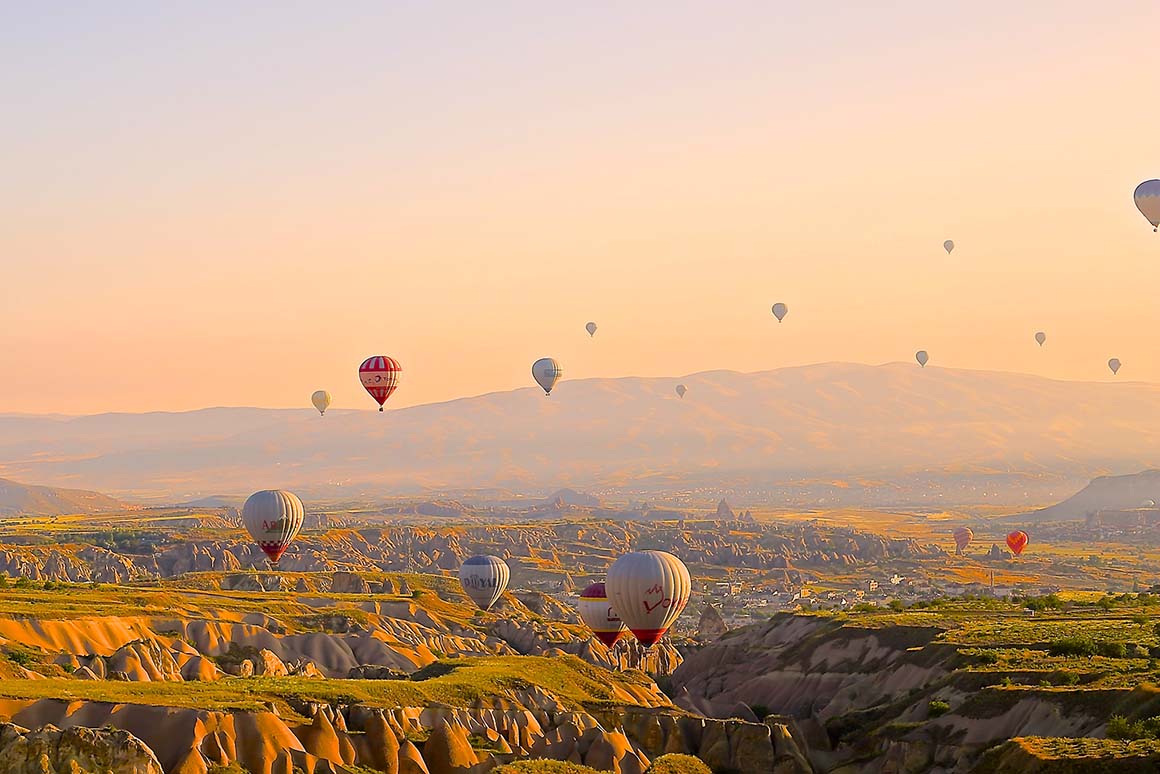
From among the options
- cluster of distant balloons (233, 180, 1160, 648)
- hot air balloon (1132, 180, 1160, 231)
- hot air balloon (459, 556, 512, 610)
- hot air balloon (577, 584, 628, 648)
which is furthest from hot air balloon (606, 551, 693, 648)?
hot air balloon (459, 556, 512, 610)

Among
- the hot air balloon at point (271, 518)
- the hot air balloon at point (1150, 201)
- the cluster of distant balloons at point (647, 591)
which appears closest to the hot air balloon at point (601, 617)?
the cluster of distant balloons at point (647, 591)

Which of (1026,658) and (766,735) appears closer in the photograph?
(766,735)

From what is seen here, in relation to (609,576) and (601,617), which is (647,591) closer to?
(609,576)

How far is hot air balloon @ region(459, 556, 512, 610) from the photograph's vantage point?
15462cm

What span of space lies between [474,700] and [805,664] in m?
39.0

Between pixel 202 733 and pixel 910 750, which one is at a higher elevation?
pixel 202 733

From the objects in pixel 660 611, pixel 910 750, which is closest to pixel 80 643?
pixel 660 611

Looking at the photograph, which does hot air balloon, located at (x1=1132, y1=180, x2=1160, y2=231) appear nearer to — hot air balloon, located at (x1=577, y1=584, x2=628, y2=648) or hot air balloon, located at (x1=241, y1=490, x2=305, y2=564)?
hot air balloon, located at (x1=577, y1=584, x2=628, y2=648)

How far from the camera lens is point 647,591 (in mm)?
101125

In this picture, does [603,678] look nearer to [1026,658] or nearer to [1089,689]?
[1026,658]

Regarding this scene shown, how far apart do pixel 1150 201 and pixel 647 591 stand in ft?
158

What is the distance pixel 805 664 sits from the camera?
365 ft

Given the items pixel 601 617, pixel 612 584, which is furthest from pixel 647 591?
pixel 601 617

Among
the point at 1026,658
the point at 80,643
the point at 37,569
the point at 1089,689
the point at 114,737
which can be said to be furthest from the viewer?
the point at 37,569
